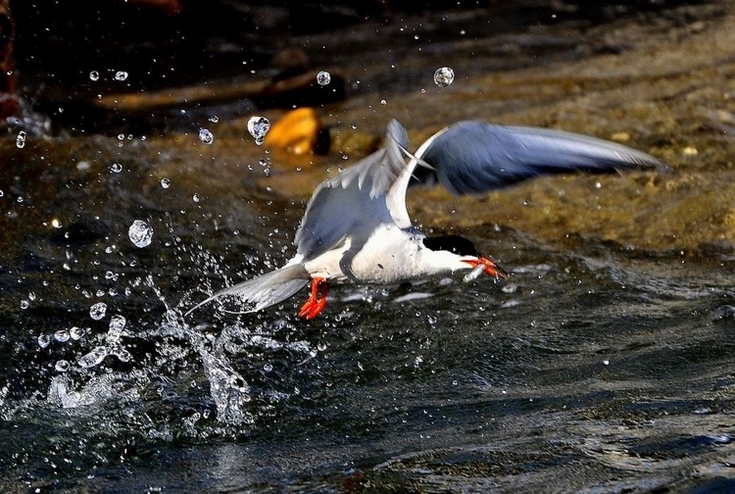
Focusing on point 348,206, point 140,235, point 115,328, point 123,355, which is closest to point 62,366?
point 123,355

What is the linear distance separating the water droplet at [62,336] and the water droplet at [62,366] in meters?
0.20

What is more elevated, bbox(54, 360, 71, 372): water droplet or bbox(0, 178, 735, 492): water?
bbox(54, 360, 71, 372): water droplet

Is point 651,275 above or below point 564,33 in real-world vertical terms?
below

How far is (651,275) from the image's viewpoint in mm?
5109

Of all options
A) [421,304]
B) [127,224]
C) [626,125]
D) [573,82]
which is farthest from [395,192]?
[573,82]

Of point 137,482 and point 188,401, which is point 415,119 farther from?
point 137,482

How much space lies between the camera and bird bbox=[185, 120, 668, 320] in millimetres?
3852

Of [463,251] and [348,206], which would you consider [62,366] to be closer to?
[348,206]

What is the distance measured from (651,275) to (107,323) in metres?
2.57

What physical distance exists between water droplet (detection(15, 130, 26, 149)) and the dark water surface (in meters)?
0.07

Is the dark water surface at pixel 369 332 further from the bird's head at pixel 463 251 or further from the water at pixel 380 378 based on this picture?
the bird's head at pixel 463 251

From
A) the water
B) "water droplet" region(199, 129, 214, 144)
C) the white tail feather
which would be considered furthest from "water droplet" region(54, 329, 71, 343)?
"water droplet" region(199, 129, 214, 144)

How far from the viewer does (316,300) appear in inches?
178

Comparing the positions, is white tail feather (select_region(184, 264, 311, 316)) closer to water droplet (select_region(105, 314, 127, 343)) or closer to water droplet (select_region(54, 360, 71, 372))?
water droplet (select_region(105, 314, 127, 343))
